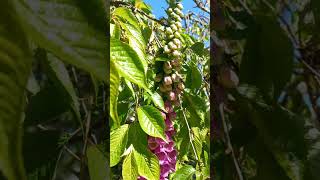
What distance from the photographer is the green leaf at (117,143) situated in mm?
1055

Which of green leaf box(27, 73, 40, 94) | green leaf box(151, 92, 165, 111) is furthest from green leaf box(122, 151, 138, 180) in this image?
green leaf box(27, 73, 40, 94)

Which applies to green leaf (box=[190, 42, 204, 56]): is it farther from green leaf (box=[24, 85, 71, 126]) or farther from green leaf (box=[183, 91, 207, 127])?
green leaf (box=[24, 85, 71, 126])

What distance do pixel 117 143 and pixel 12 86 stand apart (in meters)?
0.68

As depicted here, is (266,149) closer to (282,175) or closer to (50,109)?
(282,175)

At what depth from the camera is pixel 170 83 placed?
1.31 metres

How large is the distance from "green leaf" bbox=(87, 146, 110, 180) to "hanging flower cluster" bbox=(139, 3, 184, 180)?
79 centimetres

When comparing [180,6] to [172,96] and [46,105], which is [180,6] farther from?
[46,105]

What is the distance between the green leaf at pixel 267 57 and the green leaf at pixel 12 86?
0.23 m

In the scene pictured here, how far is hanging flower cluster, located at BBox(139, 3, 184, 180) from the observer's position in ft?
4.25

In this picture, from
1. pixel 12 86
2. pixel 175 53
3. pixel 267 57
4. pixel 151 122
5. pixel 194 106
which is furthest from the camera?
pixel 194 106

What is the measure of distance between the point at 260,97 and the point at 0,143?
262mm

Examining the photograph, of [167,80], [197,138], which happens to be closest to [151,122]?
[167,80]

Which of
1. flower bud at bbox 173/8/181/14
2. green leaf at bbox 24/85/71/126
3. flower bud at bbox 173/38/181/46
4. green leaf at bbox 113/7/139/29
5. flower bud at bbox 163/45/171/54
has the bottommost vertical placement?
green leaf at bbox 24/85/71/126

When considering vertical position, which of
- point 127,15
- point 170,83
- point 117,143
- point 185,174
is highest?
point 127,15
